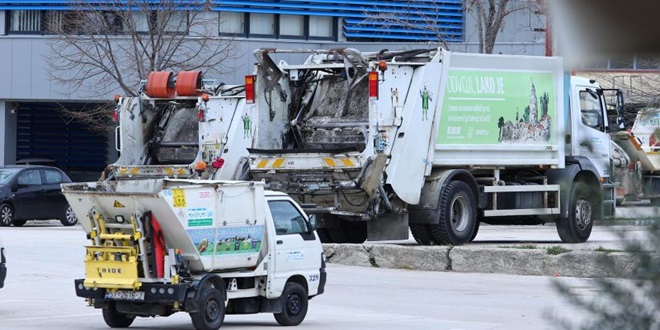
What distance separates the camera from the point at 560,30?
247 cm

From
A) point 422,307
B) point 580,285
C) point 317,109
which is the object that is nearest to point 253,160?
point 317,109

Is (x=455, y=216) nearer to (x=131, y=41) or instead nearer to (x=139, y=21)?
(x=131, y=41)

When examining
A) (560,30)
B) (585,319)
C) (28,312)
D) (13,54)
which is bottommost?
(28,312)

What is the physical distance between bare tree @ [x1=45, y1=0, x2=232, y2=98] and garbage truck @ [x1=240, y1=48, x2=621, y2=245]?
15.8 meters

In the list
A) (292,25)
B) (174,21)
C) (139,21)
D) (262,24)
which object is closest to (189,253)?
(174,21)

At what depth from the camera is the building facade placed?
39.0m

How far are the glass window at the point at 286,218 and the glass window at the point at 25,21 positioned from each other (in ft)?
94.9

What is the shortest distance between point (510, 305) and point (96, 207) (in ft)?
15.9

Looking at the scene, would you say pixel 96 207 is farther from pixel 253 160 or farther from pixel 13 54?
pixel 13 54

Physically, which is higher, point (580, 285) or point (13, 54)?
point (13, 54)

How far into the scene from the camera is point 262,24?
40.5m

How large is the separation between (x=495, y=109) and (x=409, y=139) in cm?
206

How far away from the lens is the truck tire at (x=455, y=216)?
18844 millimetres

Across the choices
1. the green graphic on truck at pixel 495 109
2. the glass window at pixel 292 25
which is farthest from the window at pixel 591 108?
the glass window at pixel 292 25
